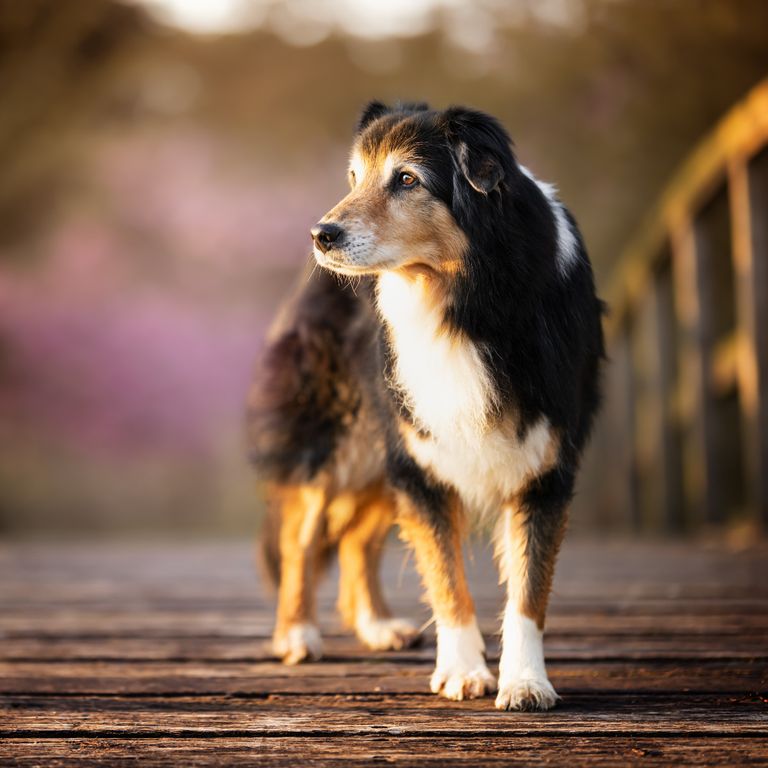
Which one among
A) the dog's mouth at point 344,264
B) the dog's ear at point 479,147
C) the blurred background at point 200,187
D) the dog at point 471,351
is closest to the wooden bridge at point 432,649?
the dog at point 471,351

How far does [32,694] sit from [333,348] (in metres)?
1.32

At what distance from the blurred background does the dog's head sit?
20.3ft

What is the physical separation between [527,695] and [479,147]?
1201 mm

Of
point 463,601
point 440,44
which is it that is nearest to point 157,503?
point 440,44

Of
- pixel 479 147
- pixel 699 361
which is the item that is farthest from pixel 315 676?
pixel 699 361

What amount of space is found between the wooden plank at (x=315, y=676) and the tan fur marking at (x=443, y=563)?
0.19 m

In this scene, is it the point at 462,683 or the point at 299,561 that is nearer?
the point at 462,683

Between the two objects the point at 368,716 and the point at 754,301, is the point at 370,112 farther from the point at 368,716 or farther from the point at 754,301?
the point at 754,301

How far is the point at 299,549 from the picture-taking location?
3.08 metres

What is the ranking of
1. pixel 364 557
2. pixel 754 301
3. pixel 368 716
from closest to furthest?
pixel 368 716 → pixel 364 557 → pixel 754 301

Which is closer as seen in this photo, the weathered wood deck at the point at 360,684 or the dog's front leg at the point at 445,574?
the weathered wood deck at the point at 360,684

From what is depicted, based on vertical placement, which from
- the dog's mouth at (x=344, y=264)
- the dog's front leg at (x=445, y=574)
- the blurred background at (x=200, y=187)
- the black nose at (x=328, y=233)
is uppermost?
the blurred background at (x=200, y=187)

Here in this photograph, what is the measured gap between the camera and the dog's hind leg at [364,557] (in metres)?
3.16

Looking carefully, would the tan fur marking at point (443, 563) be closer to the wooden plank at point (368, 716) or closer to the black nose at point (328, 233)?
the wooden plank at point (368, 716)
